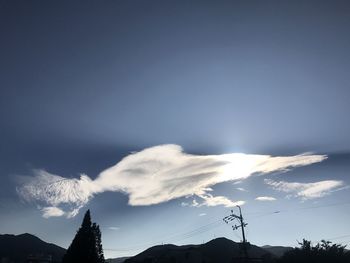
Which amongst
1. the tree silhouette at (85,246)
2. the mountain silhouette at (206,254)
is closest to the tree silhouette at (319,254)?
the tree silhouette at (85,246)

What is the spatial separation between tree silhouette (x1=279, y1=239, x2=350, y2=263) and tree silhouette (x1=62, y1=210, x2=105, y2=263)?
31072 millimetres

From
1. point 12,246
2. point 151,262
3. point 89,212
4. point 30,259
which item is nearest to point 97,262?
point 89,212

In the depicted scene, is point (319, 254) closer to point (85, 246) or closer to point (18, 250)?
point (85, 246)

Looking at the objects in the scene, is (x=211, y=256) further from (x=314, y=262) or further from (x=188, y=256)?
(x=314, y=262)

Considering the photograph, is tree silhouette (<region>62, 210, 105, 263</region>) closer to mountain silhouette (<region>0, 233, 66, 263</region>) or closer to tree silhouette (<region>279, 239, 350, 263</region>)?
tree silhouette (<region>279, 239, 350, 263</region>)

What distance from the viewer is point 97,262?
50688mm

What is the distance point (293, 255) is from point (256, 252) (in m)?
99.4

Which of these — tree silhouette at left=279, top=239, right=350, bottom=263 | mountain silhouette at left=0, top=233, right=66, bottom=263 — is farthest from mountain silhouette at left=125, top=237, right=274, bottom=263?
mountain silhouette at left=0, top=233, right=66, bottom=263

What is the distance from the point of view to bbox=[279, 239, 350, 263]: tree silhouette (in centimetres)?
5466

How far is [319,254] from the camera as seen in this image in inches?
2194

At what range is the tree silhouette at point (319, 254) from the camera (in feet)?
179

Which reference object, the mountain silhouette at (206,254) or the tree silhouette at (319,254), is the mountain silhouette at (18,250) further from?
the tree silhouette at (319,254)

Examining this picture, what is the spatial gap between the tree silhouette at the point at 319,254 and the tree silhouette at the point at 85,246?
31.1 metres

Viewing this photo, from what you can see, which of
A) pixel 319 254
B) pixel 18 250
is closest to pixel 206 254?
pixel 319 254
